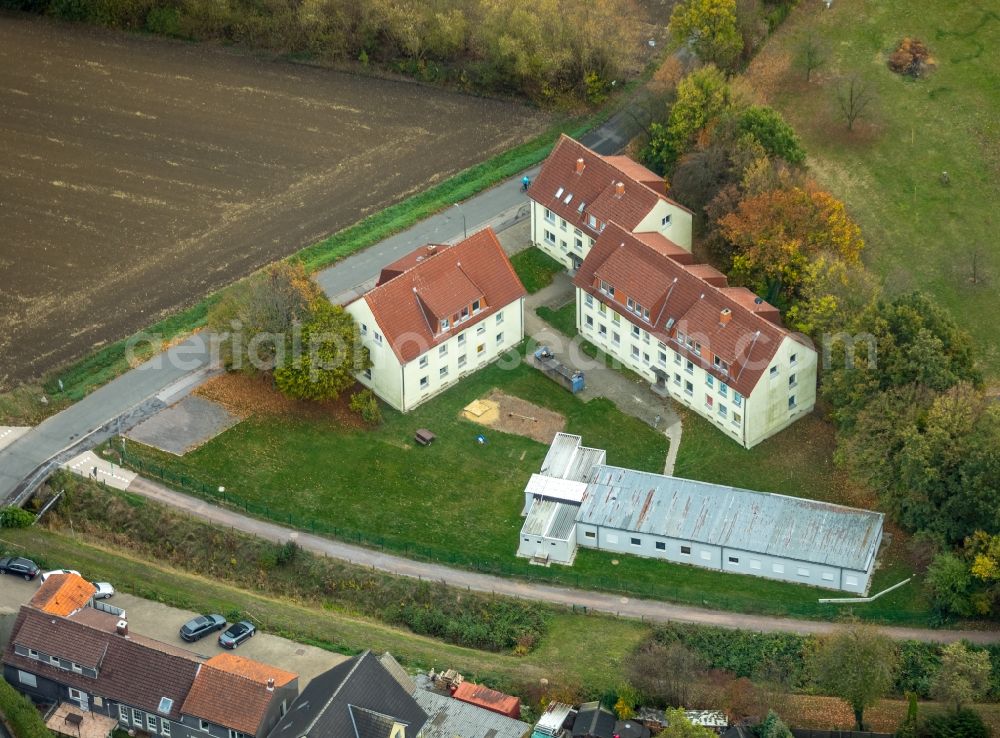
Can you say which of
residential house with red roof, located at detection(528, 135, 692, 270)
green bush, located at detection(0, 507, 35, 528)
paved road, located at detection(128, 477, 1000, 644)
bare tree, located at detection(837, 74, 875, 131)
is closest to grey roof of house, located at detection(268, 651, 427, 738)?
paved road, located at detection(128, 477, 1000, 644)

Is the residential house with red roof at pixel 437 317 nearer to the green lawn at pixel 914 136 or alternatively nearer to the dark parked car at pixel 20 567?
the green lawn at pixel 914 136

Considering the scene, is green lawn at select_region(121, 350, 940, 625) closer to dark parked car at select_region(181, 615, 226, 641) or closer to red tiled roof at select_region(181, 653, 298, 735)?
dark parked car at select_region(181, 615, 226, 641)

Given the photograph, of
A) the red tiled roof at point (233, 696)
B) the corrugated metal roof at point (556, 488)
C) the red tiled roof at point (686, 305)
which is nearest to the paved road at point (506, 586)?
the corrugated metal roof at point (556, 488)

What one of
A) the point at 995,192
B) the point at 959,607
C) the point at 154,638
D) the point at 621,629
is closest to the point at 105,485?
the point at 154,638

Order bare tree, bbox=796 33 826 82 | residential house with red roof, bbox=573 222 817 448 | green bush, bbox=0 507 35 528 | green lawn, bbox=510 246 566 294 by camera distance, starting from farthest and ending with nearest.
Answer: bare tree, bbox=796 33 826 82
green lawn, bbox=510 246 566 294
residential house with red roof, bbox=573 222 817 448
green bush, bbox=0 507 35 528

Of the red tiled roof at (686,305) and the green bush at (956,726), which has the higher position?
the red tiled roof at (686,305)

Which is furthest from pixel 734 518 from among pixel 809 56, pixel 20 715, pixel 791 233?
Result: pixel 809 56
